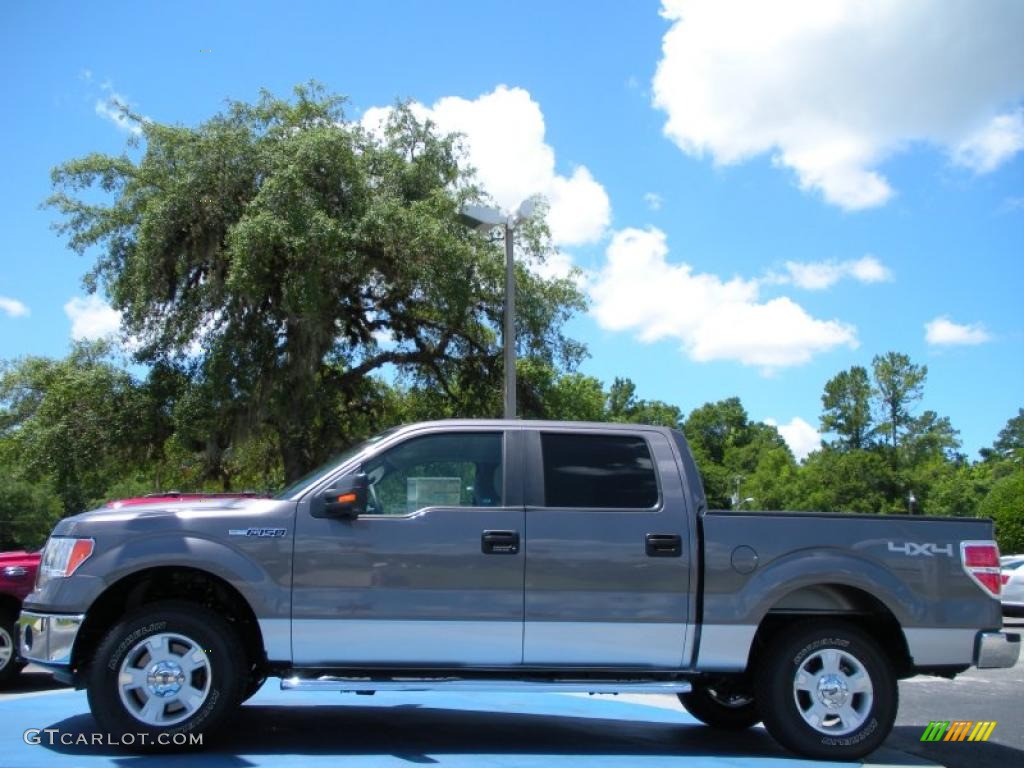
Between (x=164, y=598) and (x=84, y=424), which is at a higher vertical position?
(x=84, y=424)

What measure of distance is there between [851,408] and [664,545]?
93822 mm

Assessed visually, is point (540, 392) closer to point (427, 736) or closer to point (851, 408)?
point (427, 736)

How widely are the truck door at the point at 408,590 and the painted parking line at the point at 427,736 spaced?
630 mm

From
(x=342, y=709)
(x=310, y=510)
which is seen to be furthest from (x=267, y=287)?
(x=310, y=510)

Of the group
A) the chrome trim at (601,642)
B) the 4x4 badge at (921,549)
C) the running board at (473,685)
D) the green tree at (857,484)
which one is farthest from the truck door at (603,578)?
the green tree at (857,484)

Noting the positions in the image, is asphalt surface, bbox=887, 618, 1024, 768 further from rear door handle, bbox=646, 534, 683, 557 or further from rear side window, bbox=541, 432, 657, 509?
rear side window, bbox=541, 432, 657, 509

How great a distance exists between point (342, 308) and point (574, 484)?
15.2 meters

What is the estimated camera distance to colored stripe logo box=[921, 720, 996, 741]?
23.4ft

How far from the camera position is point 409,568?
Result: 563 centimetres

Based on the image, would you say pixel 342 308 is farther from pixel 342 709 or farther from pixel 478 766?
pixel 478 766

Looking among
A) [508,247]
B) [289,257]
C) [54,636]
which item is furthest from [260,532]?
[289,257]

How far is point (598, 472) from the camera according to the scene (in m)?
6.06

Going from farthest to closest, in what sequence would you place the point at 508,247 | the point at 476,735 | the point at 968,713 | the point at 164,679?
the point at 508,247 → the point at 968,713 → the point at 476,735 → the point at 164,679

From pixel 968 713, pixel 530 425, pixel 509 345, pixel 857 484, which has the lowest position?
pixel 968 713
